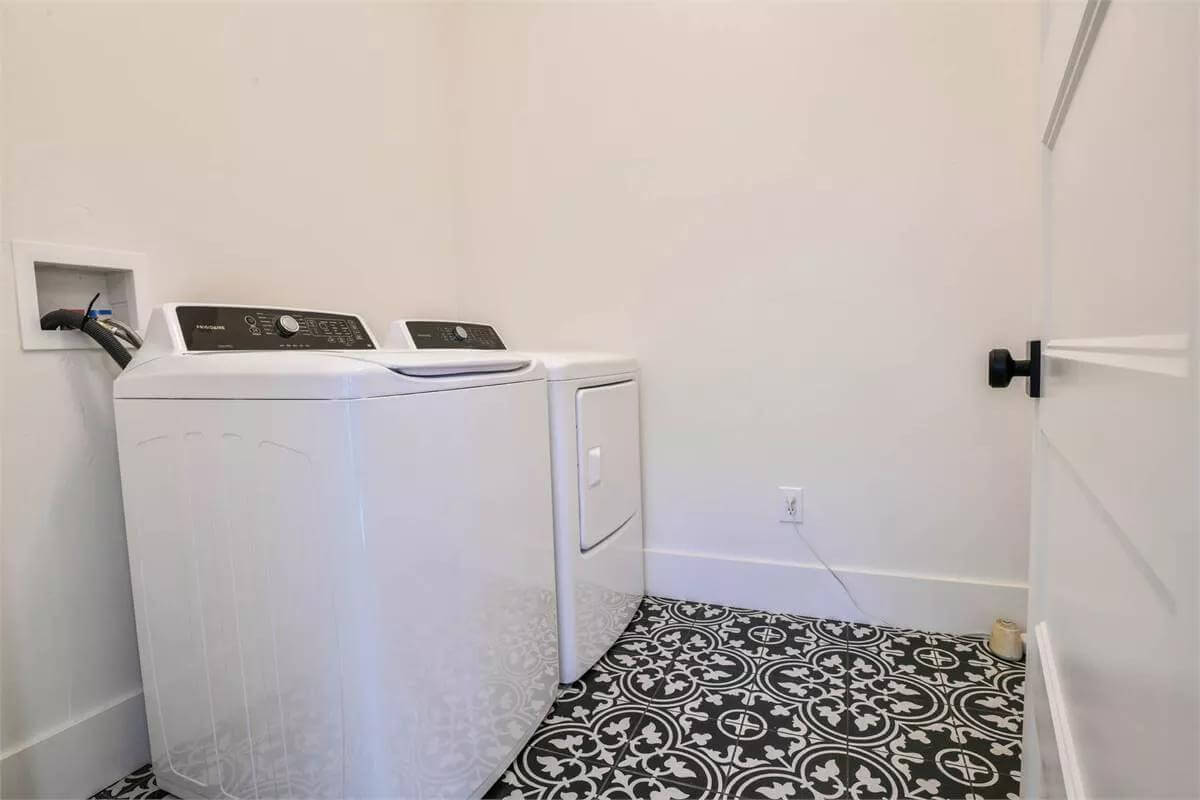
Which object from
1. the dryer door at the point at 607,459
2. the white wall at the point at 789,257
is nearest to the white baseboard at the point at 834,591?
the white wall at the point at 789,257

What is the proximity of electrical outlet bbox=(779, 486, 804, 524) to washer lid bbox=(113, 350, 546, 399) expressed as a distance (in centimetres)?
113

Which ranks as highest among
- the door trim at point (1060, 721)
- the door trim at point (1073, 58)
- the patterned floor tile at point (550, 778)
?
the door trim at point (1073, 58)

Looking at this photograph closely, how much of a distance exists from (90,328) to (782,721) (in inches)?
65.1

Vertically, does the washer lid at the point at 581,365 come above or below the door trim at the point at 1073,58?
below

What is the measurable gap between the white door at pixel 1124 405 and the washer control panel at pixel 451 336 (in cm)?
148

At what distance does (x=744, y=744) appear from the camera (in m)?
1.24

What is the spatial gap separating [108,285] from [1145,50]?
1621 millimetres

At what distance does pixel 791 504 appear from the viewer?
1834 mm

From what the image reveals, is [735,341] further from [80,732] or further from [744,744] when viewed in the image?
[80,732]

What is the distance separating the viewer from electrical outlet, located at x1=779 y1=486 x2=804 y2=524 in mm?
1826

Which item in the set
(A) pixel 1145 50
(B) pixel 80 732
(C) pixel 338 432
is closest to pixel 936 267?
(A) pixel 1145 50

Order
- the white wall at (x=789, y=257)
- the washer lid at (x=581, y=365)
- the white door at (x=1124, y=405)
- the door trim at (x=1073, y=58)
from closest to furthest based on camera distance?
the white door at (x=1124, y=405) → the door trim at (x=1073, y=58) → the washer lid at (x=581, y=365) → the white wall at (x=789, y=257)

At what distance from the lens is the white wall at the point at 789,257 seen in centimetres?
160

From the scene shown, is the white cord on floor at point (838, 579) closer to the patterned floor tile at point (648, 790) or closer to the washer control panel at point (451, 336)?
the patterned floor tile at point (648, 790)
